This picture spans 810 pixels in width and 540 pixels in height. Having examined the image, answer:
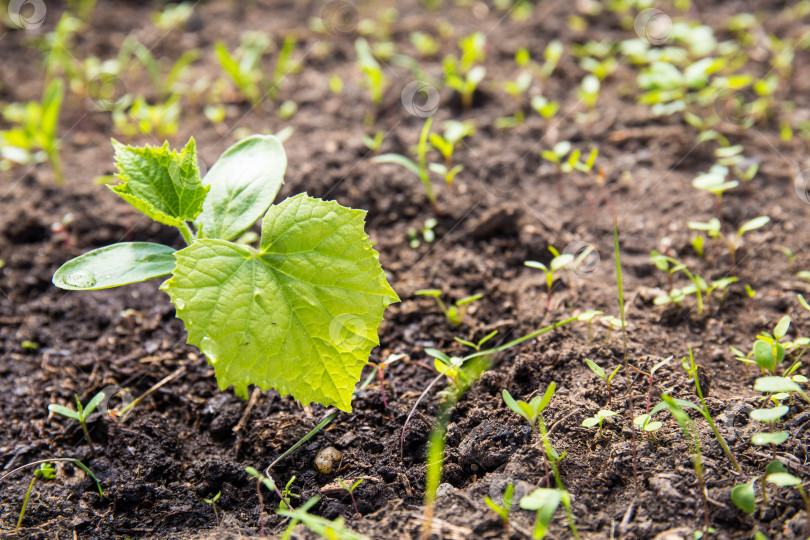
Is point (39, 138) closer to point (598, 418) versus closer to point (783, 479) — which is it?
point (598, 418)

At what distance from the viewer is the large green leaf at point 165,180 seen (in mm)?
1668

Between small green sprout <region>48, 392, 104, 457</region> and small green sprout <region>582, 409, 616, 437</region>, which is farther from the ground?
small green sprout <region>582, 409, 616, 437</region>

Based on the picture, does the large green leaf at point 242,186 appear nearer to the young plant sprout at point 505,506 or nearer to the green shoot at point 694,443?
the young plant sprout at point 505,506

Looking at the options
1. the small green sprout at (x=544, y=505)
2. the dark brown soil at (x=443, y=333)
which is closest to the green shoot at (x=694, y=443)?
the dark brown soil at (x=443, y=333)

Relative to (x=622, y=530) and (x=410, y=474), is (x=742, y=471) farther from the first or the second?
(x=410, y=474)

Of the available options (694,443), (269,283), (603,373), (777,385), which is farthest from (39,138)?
(777,385)

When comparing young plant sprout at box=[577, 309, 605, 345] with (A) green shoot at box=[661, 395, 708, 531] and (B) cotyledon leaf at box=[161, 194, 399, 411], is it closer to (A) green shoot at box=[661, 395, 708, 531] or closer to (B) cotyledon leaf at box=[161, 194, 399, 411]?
(A) green shoot at box=[661, 395, 708, 531]

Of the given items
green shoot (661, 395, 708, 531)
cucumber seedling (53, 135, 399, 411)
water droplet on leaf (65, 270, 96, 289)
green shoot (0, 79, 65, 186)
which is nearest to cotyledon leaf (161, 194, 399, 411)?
cucumber seedling (53, 135, 399, 411)

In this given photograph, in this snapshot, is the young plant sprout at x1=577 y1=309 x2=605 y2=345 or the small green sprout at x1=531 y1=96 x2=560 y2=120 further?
the small green sprout at x1=531 y1=96 x2=560 y2=120

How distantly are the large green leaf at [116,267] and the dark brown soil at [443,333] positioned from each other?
0.49 metres

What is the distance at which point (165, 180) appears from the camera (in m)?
1.70

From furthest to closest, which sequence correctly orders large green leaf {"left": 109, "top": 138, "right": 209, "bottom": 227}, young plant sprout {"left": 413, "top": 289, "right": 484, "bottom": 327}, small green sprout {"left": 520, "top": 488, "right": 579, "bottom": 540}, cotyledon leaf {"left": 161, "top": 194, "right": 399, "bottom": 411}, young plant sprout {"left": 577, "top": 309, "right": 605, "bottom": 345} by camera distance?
young plant sprout {"left": 413, "top": 289, "right": 484, "bottom": 327} < young plant sprout {"left": 577, "top": 309, "right": 605, "bottom": 345} < large green leaf {"left": 109, "top": 138, "right": 209, "bottom": 227} < cotyledon leaf {"left": 161, "top": 194, "right": 399, "bottom": 411} < small green sprout {"left": 520, "top": 488, "right": 579, "bottom": 540}

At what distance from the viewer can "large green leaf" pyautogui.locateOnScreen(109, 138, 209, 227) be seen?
5.47ft

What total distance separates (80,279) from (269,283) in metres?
0.48
